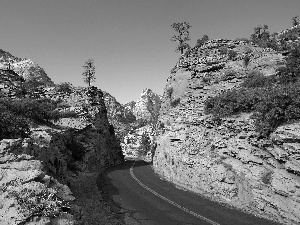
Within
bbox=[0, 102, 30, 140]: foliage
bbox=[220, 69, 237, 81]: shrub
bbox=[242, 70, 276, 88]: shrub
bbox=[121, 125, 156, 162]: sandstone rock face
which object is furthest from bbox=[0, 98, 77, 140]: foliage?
bbox=[121, 125, 156, 162]: sandstone rock face

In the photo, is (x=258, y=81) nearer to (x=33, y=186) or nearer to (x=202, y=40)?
(x=202, y=40)

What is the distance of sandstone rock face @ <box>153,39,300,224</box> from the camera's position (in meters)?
17.6

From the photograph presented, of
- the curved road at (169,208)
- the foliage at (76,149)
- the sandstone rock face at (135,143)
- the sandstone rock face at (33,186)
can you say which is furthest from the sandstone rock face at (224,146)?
the sandstone rock face at (135,143)

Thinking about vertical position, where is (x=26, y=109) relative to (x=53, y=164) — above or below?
above

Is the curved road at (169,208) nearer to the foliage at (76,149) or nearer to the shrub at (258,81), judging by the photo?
the foliage at (76,149)

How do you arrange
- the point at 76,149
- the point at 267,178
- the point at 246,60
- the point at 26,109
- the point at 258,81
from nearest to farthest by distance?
1. the point at 267,178
2. the point at 258,81
3. the point at 26,109
4. the point at 246,60
5. the point at 76,149

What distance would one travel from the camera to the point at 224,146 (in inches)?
937

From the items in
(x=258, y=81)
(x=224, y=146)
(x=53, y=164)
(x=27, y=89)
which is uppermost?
(x=27, y=89)

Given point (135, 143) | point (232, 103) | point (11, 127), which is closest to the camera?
point (11, 127)

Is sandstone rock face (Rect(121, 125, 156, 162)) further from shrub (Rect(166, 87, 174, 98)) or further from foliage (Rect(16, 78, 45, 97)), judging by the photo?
shrub (Rect(166, 87, 174, 98))

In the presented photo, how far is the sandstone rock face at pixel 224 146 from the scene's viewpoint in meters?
17.6

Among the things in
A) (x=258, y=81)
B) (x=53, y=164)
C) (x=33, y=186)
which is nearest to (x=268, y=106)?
(x=258, y=81)

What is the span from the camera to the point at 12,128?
70.2 ft

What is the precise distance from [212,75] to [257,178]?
19.6 meters
